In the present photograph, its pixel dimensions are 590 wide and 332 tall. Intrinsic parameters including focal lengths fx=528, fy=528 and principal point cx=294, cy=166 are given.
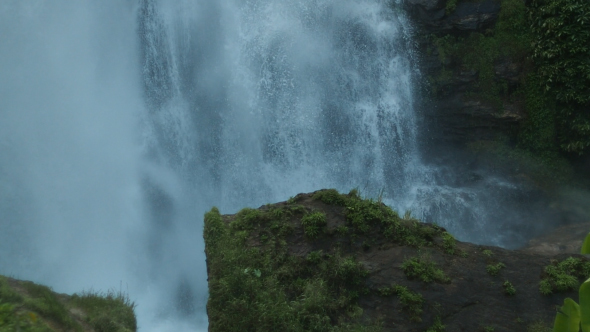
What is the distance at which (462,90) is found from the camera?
1597 cm

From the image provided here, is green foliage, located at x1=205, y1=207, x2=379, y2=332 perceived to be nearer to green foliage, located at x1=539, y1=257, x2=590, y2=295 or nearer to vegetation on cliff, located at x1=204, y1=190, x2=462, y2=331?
vegetation on cliff, located at x1=204, y1=190, x2=462, y2=331

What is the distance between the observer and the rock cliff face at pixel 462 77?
15695 mm

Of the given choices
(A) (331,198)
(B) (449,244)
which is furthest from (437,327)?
(A) (331,198)

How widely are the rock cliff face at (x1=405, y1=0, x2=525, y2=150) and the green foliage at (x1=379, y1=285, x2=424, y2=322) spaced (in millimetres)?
9192

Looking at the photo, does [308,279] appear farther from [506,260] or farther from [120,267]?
[120,267]

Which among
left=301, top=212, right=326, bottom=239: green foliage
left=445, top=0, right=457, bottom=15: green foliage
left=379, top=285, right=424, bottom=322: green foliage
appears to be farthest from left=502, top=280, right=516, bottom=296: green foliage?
left=445, top=0, right=457, bottom=15: green foliage

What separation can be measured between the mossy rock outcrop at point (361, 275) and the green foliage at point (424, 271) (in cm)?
2

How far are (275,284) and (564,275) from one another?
4.44 m

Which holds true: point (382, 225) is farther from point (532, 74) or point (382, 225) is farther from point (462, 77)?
point (532, 74)

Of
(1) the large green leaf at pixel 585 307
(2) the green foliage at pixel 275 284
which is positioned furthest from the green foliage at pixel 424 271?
(1) the large green leaf at pixel 585 307

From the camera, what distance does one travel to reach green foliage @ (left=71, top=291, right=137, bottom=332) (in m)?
7.43

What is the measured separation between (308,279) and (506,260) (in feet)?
10.7

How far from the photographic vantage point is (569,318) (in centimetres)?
264

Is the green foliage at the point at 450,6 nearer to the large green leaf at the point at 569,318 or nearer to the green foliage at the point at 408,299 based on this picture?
the green foliage at the point at 408,299
